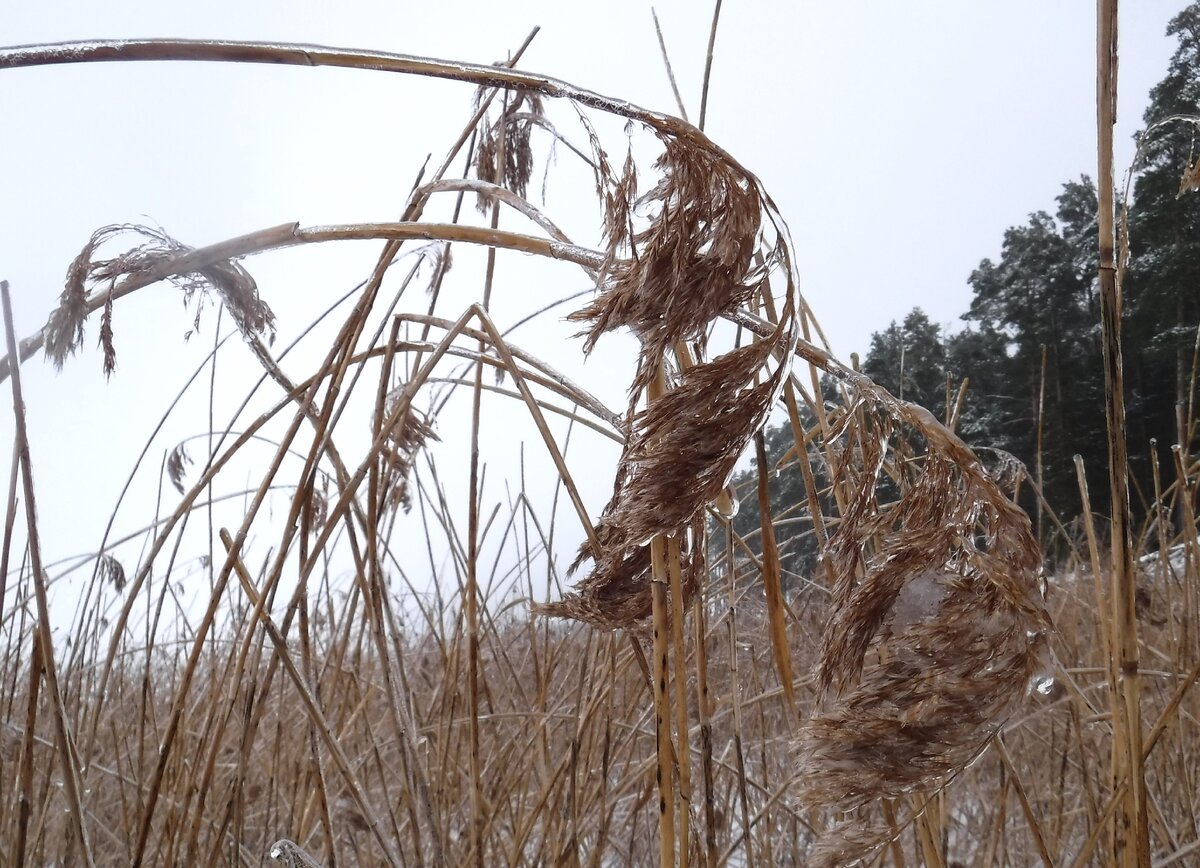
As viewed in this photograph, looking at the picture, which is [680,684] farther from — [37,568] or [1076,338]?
[1076,338]

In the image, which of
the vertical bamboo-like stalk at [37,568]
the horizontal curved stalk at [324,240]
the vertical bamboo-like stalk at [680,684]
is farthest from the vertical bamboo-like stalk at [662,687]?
the vertical bamboo-like stalk at [37,568]

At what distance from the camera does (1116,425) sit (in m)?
0.54

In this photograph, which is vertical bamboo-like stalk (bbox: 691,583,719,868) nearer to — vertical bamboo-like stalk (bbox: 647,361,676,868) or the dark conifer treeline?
vertical bamboo-like stalk (bbox: 647,361,676,868)

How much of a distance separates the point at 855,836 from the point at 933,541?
19cm

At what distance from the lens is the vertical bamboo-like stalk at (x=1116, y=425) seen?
517 millimetres

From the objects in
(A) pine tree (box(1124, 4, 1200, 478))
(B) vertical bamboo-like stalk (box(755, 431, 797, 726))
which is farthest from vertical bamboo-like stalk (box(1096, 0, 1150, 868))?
(A) pine tree (box(1124, 4, 1200, 478))

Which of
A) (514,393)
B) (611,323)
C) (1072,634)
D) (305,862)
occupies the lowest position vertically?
(1072,634)

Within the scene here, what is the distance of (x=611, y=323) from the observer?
0.47 meters

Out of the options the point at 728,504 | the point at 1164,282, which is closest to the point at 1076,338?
the point at 1164,282

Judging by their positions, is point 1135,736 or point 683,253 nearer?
point 683,253

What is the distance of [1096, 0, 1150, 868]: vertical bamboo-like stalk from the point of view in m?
0.52

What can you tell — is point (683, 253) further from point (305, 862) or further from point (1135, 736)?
point (305, 862)

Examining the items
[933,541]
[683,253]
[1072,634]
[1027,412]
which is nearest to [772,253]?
[683,253]

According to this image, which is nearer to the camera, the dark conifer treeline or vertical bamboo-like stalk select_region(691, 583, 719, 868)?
vertical bamboo-like stalk select_region(691, 583, 719, 868)
